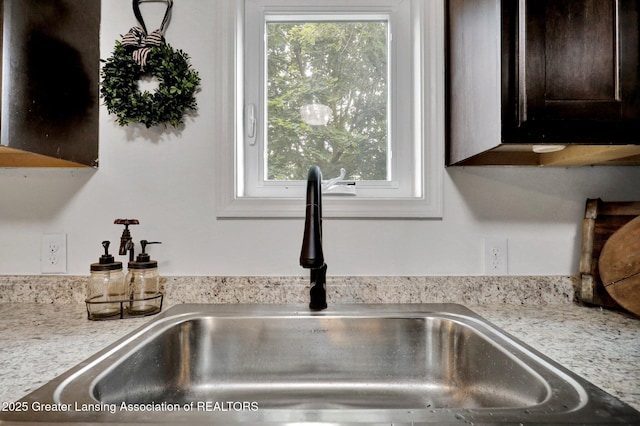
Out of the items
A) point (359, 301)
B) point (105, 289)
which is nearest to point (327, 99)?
point (359, 301)


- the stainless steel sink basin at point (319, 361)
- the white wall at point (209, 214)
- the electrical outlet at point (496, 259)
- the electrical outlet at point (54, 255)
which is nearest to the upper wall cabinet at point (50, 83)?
the white wall at point (209, 214)

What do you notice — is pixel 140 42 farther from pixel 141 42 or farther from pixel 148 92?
pixel 148 92

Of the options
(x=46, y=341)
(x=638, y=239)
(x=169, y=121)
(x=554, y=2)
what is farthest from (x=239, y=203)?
(x=638, y=239)

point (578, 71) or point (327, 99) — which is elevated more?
point (327, 99)

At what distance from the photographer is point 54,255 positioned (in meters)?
1.10

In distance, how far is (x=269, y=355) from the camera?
94 cm

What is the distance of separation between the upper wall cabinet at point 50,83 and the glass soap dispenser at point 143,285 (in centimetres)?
37

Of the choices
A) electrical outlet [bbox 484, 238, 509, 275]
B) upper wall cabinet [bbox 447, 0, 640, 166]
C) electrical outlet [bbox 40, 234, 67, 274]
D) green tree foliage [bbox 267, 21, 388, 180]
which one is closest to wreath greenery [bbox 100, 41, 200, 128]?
green tree foliage [bbox 267, 21, 388, 180]

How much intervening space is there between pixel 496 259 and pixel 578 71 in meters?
0.57

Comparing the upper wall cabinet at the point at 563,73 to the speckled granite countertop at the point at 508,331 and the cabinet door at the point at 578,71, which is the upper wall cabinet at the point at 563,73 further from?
the speckled granite countertop at the point at 508,331

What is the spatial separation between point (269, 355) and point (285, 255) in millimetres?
301

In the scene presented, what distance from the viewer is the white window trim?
3.61 ft

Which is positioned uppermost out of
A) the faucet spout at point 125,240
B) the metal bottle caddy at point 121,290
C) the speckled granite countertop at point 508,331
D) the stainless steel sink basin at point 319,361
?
the faucet spout at point 125,240

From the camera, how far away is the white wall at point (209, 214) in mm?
1102
